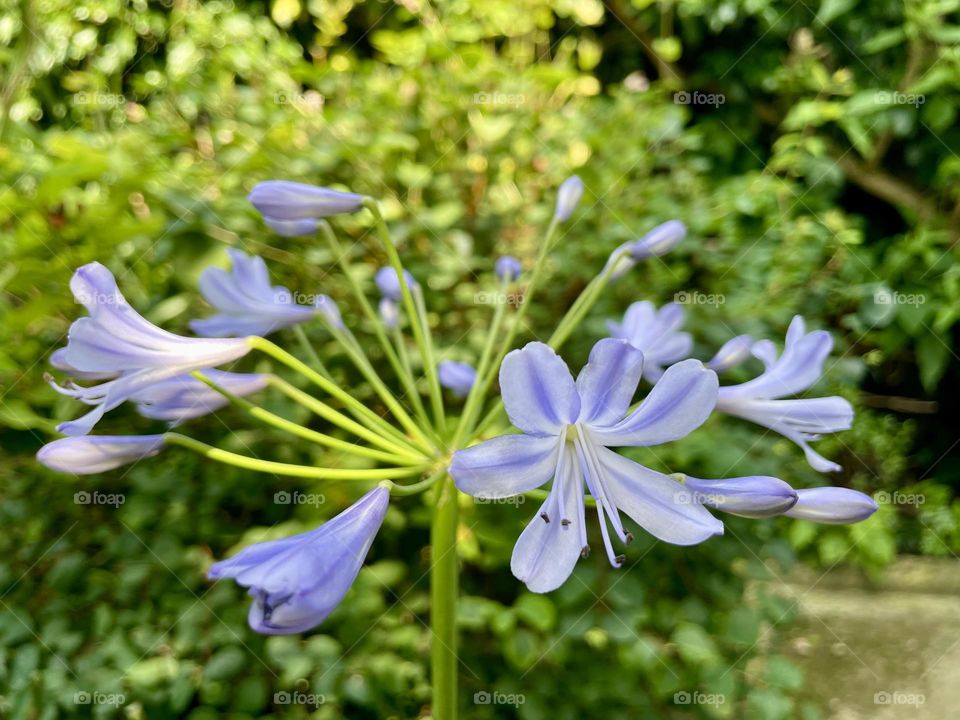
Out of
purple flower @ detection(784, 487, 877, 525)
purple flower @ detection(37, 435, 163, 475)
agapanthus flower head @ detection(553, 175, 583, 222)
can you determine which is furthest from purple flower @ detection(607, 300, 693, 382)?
purple flower @ detection(37, 435, 163, 475)

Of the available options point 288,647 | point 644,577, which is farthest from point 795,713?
point 288,647

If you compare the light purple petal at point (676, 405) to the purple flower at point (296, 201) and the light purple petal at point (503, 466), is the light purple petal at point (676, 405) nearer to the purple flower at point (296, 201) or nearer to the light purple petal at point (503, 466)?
the light purple petal at point (503, 466)

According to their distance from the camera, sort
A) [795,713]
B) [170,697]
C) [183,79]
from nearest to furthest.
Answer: [170,697] < [183,79] < [795,713]

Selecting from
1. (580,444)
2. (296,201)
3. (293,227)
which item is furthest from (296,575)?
(293,227)

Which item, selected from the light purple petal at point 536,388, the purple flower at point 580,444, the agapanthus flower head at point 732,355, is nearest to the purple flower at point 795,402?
the agapanthus flower head at point 732,355

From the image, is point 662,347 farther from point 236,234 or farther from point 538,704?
point 236,234
